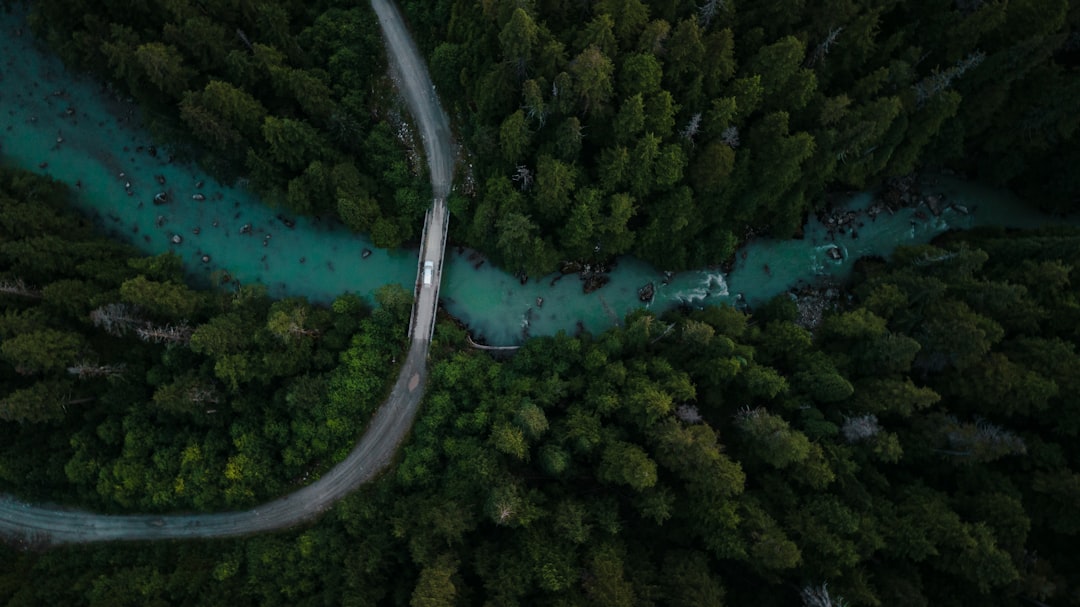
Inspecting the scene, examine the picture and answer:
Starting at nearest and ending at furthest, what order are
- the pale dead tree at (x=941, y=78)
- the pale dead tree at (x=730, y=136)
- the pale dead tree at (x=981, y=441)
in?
the pale dead tree at (x=981, y=441) < the pale dead tree at (x=730, y=136) < the pale dead tree at (x=941, y=78)

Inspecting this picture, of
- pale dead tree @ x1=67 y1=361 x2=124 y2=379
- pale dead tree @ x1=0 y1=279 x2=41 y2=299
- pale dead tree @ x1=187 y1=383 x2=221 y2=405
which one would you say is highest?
pale dead tree @ x1=0 y1=279 x2=41 y2=299

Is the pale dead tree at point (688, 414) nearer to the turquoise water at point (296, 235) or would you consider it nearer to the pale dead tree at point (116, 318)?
the turquoise water at point (296, 235)

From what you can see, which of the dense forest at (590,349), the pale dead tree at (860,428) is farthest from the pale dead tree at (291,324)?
the pale dead tree at (860,428)

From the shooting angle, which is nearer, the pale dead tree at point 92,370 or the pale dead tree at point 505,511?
the pale dead tree at point 505,511

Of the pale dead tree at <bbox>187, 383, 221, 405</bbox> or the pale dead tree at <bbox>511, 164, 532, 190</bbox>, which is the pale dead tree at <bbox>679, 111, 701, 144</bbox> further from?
the pale dead tree at <bbox>187, 383, 221, 405</bbox>

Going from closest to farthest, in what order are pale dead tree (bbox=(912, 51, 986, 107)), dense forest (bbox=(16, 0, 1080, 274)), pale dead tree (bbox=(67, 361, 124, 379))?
1. pale dead tree (bbox=(67, 361, 124, 379))
2. dense forest (bbox=(16, 0, 1080, 274))
3. pale dead tree (bbox=(912, 51, 986, 107))

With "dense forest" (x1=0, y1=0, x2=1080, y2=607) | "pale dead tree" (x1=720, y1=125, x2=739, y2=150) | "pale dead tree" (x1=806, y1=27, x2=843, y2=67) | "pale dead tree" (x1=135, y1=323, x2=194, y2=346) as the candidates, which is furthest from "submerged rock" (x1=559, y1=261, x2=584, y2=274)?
"pale dead tree" (x1=135, y1=323, x2=194, y2=346)

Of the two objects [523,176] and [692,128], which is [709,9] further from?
[523,176]
